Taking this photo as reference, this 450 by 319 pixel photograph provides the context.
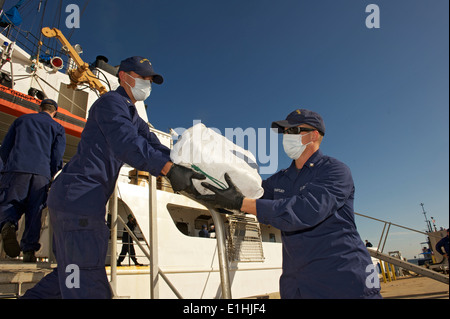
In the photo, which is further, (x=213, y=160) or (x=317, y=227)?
(x=317, y=227)

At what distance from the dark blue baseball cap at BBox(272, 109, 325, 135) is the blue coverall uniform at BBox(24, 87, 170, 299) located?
828 mm

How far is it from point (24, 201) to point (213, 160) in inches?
95.7

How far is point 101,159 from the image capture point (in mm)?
1601

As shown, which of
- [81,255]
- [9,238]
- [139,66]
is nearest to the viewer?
[81,255]

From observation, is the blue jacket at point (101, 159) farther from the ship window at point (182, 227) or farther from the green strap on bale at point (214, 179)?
the ship window at point (182, 227)

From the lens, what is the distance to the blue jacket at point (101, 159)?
1460 mm

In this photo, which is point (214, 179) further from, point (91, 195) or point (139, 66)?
point (139, 66)

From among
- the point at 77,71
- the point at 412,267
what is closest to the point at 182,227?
the point at 412,267

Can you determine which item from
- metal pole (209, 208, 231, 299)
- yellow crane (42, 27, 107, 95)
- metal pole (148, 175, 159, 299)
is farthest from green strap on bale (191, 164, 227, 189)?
yellow crane (42, 27, 107, 95)

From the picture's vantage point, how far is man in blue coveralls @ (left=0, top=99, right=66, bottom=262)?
265 centimetres

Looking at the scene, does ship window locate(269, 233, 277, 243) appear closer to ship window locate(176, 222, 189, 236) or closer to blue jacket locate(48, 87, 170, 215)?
ship window locate(176, 222, 189, 236)

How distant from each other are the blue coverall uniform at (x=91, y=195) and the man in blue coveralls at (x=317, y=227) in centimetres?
58

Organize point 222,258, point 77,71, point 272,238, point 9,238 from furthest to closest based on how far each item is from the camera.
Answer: point 272,238, point 77,71, point 9,238, point 222,258

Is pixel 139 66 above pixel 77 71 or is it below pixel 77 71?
below
